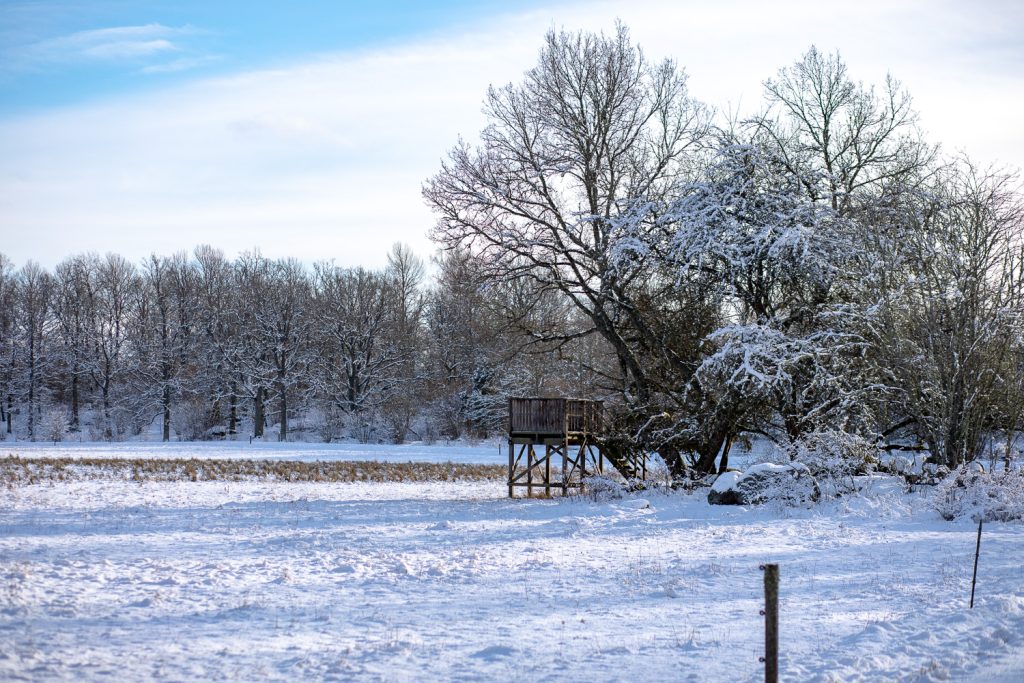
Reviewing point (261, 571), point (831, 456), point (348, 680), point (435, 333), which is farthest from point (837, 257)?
point (435, 333)

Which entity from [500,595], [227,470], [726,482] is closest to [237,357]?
[227,470]

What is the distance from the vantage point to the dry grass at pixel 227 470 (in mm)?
25797

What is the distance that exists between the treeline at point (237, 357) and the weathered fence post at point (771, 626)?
144 ft

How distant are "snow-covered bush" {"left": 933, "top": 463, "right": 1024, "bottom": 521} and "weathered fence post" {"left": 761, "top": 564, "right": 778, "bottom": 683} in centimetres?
1156

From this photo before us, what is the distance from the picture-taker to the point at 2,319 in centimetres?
5662

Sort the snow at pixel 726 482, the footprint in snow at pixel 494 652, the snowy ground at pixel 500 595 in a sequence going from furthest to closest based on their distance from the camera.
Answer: the snow at pixel 726 482 < the footprint in snow at pixel 494 652 < the snowy ground at pixel 500 595

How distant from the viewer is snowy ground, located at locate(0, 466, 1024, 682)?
7734 mm

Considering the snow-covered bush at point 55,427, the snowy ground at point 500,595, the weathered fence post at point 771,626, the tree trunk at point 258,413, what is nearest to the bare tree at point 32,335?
the snow-covered bush at point 55,427

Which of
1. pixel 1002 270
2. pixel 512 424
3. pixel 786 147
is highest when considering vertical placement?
pixel 786 147

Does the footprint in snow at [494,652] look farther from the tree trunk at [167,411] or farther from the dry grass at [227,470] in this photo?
the tree trunk at [167,411]

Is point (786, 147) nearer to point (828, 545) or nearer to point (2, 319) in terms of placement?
point (828, 545)

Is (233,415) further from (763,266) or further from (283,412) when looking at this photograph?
(763,266)

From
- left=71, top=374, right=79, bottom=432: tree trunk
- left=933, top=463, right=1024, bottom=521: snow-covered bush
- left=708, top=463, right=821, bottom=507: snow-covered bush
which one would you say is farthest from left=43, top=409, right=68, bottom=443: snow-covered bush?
left=933, top=463, right=1024, bottom=521: snow-covered bush

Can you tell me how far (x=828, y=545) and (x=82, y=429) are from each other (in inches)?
2047
